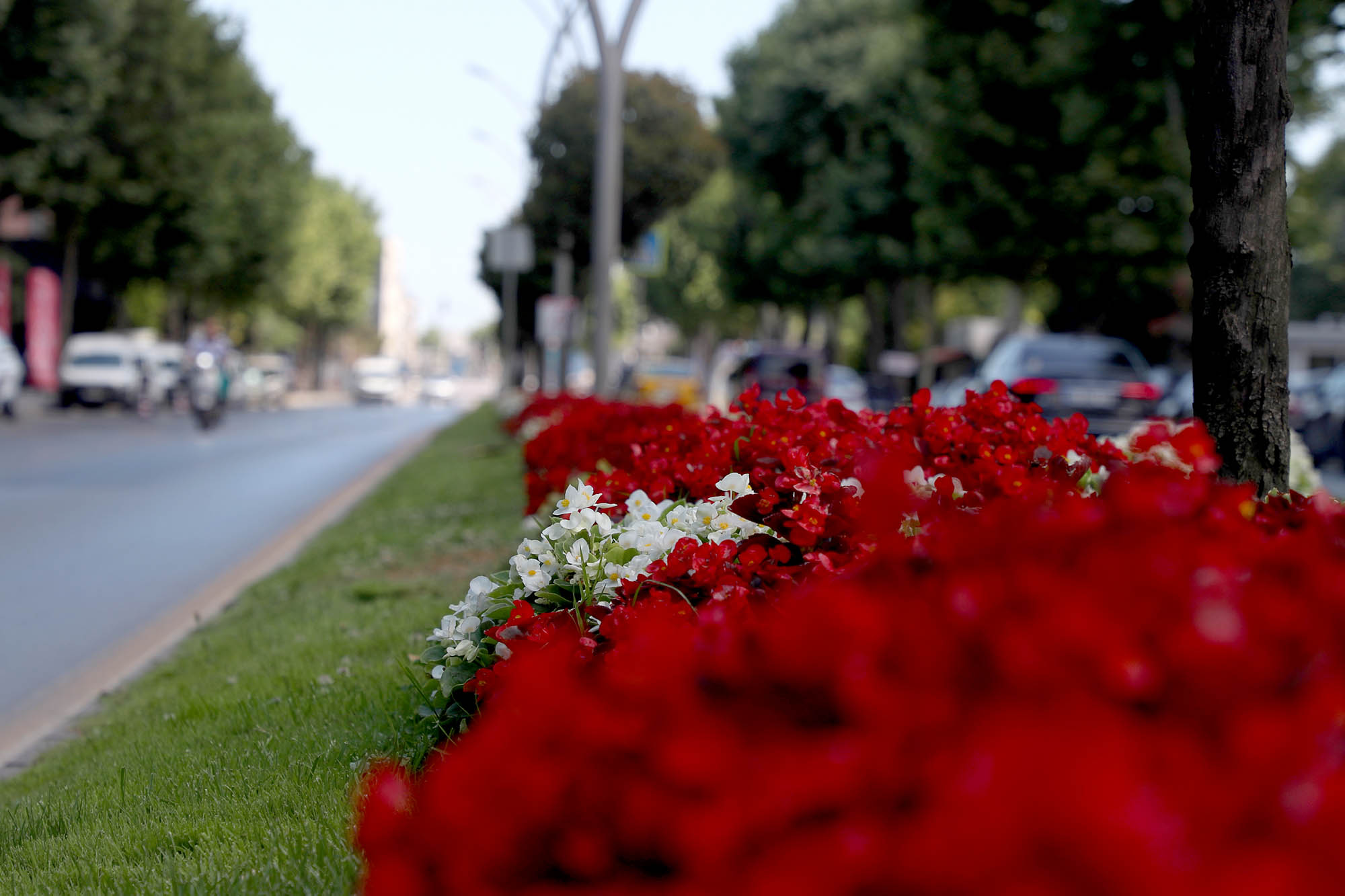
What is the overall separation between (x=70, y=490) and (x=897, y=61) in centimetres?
2901

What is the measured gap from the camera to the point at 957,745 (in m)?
1.35

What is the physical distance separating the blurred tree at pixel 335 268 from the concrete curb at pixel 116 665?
63259 millimetres

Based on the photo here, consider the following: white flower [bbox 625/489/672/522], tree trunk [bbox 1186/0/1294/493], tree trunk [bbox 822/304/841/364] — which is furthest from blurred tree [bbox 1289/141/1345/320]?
white flower [bbox 625/489/672/522]

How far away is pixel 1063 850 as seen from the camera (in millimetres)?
1189

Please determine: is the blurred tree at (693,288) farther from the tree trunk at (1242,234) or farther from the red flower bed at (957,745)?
the red flower bed at (957,745)

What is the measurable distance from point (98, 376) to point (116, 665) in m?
30.5

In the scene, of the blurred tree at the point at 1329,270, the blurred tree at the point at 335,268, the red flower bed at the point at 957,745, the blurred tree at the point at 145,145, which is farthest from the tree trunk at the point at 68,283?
the red flower bed at the point at 957,745

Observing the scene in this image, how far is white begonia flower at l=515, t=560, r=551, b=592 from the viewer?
3.71m

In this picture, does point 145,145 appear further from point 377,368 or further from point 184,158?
point 377,368

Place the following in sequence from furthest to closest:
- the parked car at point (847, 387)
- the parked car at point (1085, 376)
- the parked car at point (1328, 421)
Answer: the parked car at point (847, 387)
the parked car at point (1328, 421)
the parked car at point (1085, 376)

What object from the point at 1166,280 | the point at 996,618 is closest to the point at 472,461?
the point at 996,618

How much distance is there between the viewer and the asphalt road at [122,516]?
312 inches

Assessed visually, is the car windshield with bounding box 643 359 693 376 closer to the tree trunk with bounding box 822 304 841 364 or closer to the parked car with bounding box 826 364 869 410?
the parked car with bounding box 826 364 869 410

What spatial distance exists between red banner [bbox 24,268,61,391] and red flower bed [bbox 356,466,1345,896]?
46.0 m
